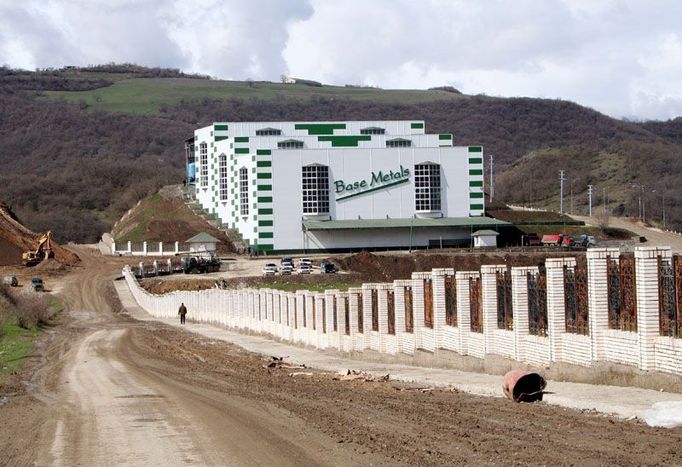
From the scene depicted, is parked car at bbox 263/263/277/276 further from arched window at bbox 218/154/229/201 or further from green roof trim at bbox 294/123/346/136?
green roof trim at bbox 294/123/346/136

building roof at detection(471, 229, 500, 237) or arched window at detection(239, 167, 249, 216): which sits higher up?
arched window at detection(239, 167, 249, 216)

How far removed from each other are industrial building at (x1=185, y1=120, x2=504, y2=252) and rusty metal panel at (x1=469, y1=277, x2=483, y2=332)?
82912mm

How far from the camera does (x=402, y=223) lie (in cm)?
11356

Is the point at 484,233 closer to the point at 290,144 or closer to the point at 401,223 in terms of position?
the point at 401,223

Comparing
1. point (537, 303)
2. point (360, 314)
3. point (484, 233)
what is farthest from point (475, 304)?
point (484, 233)

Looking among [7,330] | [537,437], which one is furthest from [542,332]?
[7,330]

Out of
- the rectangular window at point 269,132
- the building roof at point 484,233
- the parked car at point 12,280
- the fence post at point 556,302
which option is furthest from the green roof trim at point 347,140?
the fence post at point 556,302

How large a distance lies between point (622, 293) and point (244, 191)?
97.9m

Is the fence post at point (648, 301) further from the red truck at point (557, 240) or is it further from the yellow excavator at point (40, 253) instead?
the yellow excavator at point (40, 253)

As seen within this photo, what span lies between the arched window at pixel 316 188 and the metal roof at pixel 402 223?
2021 millimetres

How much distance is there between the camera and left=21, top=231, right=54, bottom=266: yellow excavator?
107312mm

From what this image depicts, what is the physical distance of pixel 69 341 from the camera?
1967 inches

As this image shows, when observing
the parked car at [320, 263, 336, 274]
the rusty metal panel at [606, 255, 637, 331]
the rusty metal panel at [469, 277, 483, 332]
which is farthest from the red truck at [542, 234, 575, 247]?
the rusty metal panel at [606, 255, 637, 331]

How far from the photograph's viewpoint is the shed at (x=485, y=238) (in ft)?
368
